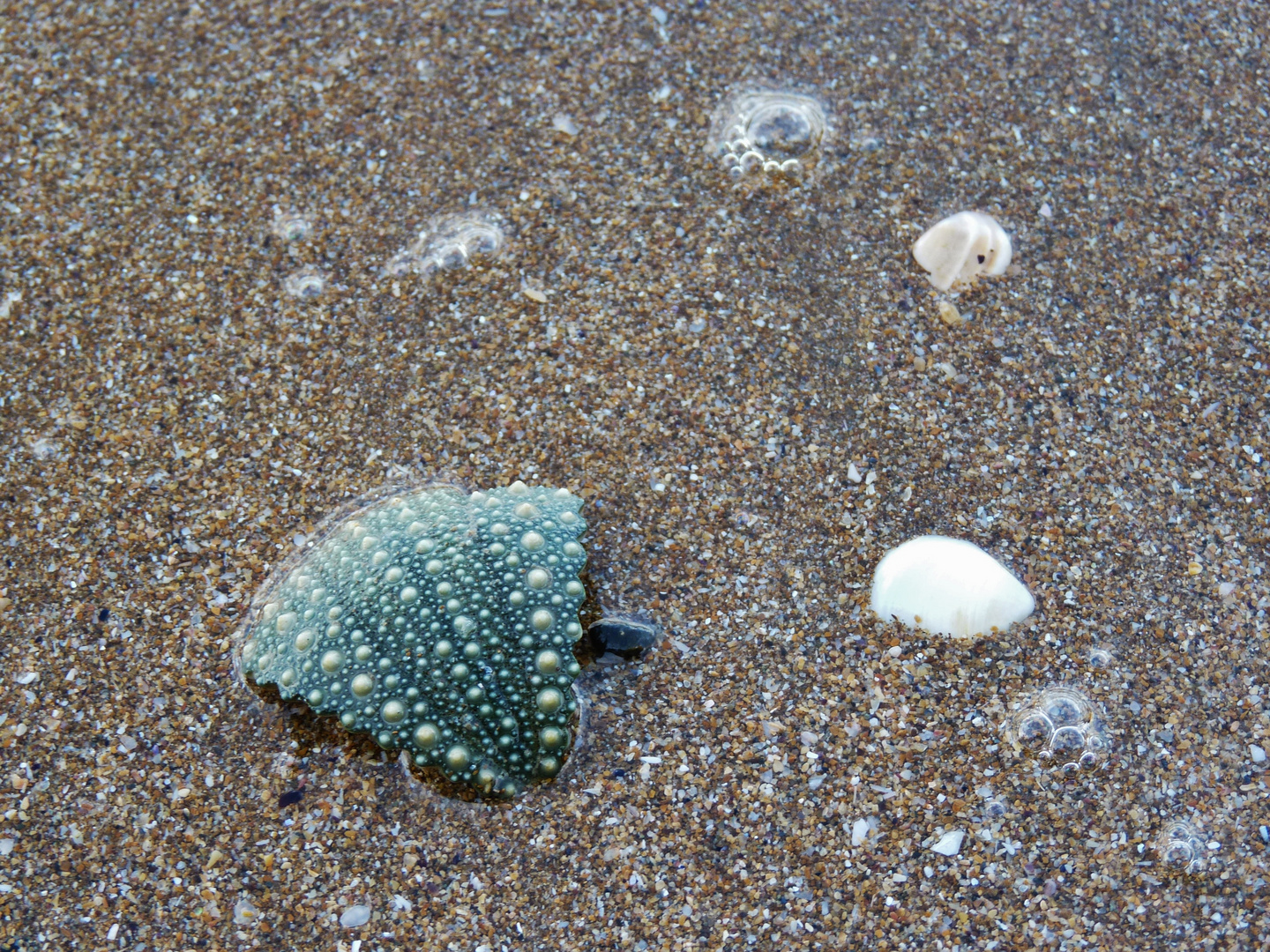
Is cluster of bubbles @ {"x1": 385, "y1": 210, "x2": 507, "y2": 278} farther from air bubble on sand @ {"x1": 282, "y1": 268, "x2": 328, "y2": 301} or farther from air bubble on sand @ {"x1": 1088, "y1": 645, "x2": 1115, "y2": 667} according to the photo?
air bubble on sand @ {"x1": 1088, "y1": 645, "x2": 1115, "y2": 667}

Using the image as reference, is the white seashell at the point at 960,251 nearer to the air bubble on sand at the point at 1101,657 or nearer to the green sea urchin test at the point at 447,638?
the air bubble on sand at the point at 1101,657

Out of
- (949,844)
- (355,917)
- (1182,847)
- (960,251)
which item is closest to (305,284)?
(355,917)

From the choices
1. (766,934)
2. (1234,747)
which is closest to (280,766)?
(766,934)

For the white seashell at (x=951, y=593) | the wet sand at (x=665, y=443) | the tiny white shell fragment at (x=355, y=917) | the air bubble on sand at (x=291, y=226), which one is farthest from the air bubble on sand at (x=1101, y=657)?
the air bubble on sand at (x=291, y=226)

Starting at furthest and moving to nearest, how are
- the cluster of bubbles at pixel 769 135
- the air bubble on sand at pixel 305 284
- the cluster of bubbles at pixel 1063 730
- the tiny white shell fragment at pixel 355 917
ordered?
the cluster of bubbles at pixel 769 135 → the air bubble on sand at pixel 305 284 → the cluster of bubbles at pixel 1063 730 → the tiny white shell fragment at pixel 355 917

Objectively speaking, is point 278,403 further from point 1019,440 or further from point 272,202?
point 1019,440

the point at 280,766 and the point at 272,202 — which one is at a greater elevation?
the point at 272,202

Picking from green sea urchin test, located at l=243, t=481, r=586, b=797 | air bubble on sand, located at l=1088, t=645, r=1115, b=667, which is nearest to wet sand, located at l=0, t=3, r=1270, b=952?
air bubble on sand, located at l=1088, t=645, r=1115, b=667
